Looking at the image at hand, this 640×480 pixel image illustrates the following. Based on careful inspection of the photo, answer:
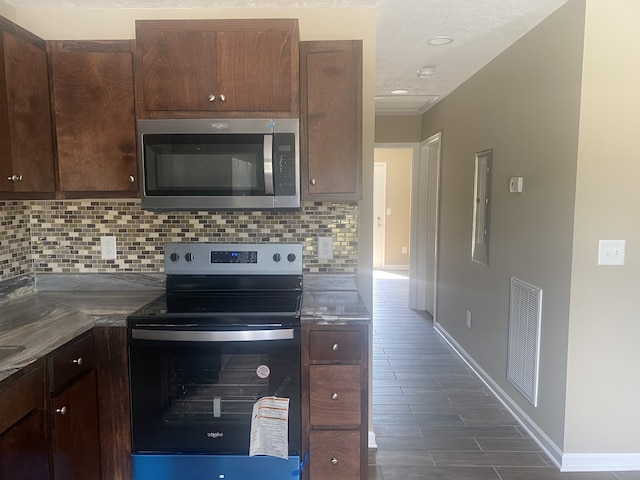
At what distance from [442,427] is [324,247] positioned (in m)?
1.33

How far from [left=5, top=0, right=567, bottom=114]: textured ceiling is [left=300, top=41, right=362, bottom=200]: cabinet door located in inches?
13.5

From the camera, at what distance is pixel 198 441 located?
1.84m

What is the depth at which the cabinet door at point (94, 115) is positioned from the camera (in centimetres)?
200

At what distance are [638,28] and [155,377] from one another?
265cm

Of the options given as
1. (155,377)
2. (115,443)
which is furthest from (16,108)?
(115,443)

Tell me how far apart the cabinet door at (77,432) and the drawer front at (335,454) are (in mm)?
917

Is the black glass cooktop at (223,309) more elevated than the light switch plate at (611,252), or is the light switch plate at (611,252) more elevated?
the light switch plate at (611,252)

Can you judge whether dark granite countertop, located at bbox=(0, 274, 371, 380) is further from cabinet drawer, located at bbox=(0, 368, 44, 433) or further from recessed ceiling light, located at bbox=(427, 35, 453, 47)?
recessed ceiling light, located at bbox=(427, 35, 453, 47)

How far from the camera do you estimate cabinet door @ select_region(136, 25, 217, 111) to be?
192 centimetres

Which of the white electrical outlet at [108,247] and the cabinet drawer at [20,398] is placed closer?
the cabinet drawer at [20,398]

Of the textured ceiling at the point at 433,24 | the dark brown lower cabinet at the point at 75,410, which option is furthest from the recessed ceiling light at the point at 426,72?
the dark brown lower cabinet at the point at 75,410

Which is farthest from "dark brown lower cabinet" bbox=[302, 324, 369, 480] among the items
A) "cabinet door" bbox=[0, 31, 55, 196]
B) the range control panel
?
"cabinet door" bbox=[0, 31, 55, 196]

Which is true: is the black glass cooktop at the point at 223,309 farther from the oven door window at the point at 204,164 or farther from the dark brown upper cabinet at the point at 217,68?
the dark brown upper cabinet at the point at 217,68

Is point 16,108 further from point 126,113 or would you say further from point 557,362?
point 557,362
